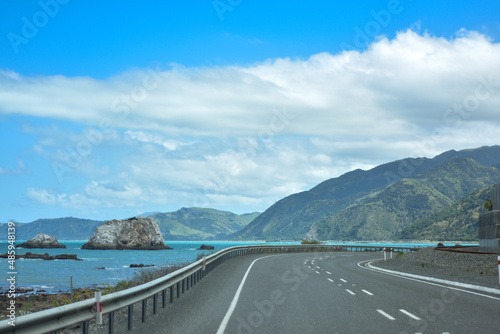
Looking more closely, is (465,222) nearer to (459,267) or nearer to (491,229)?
(491,229)

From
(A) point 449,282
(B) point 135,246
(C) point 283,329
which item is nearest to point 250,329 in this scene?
(C) point 283,329

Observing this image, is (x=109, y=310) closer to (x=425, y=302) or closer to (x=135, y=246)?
(x=425, y=302)

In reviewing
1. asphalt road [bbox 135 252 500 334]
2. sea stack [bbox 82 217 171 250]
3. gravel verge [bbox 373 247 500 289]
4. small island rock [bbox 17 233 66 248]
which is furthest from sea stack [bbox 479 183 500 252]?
small island rock [bbox 17 233 66 248]

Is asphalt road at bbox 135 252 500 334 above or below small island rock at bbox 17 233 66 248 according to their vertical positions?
below

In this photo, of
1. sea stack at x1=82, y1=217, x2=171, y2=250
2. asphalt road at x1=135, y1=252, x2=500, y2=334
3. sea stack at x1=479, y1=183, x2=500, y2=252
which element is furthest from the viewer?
sea stack at x1=82, y1=217, x2=171, y2=250

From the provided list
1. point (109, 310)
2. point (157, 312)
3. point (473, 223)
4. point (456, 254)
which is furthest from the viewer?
point (473, 223)

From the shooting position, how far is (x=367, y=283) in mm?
19609

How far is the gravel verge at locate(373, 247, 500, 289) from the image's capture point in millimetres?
21672

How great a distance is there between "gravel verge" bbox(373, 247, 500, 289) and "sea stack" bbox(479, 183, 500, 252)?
714 centimetres

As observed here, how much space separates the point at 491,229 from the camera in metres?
41.8

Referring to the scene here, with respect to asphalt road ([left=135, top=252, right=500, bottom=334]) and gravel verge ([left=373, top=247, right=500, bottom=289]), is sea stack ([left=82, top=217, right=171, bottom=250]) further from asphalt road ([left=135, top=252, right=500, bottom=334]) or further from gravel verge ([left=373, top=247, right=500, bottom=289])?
asphalt road ([left=135, top=252, right=500, bottom=334])

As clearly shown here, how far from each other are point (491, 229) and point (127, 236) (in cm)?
12534

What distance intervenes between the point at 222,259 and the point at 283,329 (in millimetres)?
24767

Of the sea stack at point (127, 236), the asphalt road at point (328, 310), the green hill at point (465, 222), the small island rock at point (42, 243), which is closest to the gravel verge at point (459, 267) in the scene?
the asphalt road at point (328, 310)
